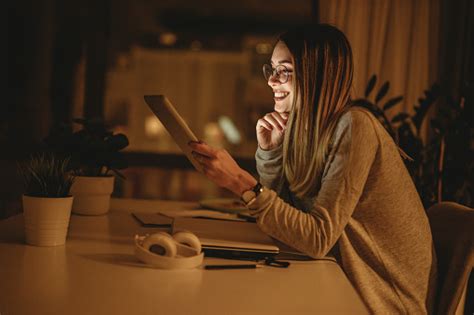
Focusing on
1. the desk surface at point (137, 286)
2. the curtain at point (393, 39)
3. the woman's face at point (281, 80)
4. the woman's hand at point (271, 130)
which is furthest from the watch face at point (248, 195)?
the curtain at point (393, 39)

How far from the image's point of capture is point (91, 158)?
4.78 ft

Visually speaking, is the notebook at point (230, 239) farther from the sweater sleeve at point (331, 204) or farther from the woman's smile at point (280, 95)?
the woman's smile at point (280, 95)

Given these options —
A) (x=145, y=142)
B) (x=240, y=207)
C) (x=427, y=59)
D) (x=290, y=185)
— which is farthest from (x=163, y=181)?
(x=290, y=185)

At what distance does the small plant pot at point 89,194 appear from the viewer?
1.46 metres

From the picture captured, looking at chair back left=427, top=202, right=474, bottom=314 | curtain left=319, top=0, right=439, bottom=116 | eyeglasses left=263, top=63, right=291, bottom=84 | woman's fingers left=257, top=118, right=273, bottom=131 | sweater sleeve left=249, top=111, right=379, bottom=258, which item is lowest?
chair back left=427, top=202, right=474, bottom=314

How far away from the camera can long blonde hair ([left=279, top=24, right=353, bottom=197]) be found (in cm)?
125

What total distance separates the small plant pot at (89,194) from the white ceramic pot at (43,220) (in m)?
0.36

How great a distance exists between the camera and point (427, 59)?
2801mm

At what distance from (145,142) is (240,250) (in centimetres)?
402

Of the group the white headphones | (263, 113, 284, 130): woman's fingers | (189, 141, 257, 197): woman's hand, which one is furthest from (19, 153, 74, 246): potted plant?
(263, 113, 284, 130): woman's fingers

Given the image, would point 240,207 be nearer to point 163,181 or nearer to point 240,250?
point 240,250

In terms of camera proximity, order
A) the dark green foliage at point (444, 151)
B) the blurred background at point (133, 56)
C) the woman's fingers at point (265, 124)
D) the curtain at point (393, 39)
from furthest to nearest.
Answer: the curtain at point (393, 39) → the blurred background at point (133, 56) → the dark green foliage at point (444, 151) → the woman's fingers at point (265, 124)

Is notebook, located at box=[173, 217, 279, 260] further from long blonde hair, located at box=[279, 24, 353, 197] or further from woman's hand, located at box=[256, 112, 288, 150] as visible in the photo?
woman's hand, located at box=[256, 112, 288, 150]

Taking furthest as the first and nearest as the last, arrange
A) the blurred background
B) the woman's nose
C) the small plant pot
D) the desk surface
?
the blurred background, the small plant pot, the woman's nose, the desk surface
